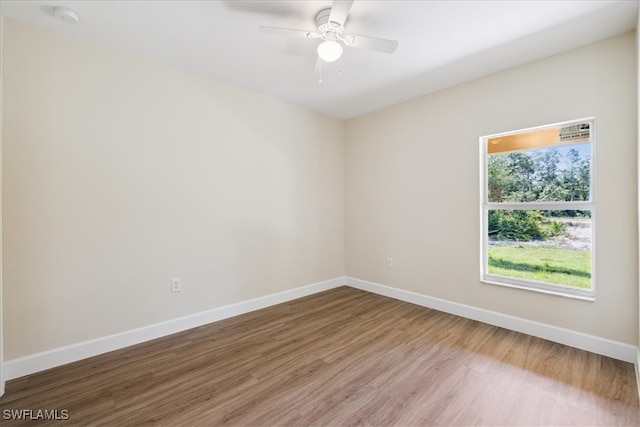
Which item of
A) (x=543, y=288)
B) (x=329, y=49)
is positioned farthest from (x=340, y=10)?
(x=543, y=288)

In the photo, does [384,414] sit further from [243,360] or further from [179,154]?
[179,154]

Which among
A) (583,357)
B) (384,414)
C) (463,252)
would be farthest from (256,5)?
(583,357)

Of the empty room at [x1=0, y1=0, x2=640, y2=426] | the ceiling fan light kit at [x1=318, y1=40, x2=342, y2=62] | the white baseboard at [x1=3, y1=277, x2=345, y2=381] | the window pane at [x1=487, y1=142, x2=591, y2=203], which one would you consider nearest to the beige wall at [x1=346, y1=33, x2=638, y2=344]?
the empty room at [x1=0, y1=0, x2=640, y2=426]

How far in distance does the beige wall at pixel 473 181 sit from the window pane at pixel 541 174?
0.15m

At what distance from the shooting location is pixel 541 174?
2.61m

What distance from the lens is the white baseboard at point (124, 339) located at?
1.98m

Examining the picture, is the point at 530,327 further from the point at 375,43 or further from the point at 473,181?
the point at 375,43

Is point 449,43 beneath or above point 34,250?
above

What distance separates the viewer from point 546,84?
247 centimetres

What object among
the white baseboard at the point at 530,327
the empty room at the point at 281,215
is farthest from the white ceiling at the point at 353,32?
the white baseboard at the point at 530,327

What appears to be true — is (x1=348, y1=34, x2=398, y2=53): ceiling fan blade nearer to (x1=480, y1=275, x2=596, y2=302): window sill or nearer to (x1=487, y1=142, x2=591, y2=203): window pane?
(x1=487, y1=142, x2=591, y2=203): window pane

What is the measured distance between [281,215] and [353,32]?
2112 millimetres

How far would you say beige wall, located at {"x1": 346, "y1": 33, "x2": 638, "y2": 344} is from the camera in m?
2.14

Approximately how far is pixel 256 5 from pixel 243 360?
2.59m
